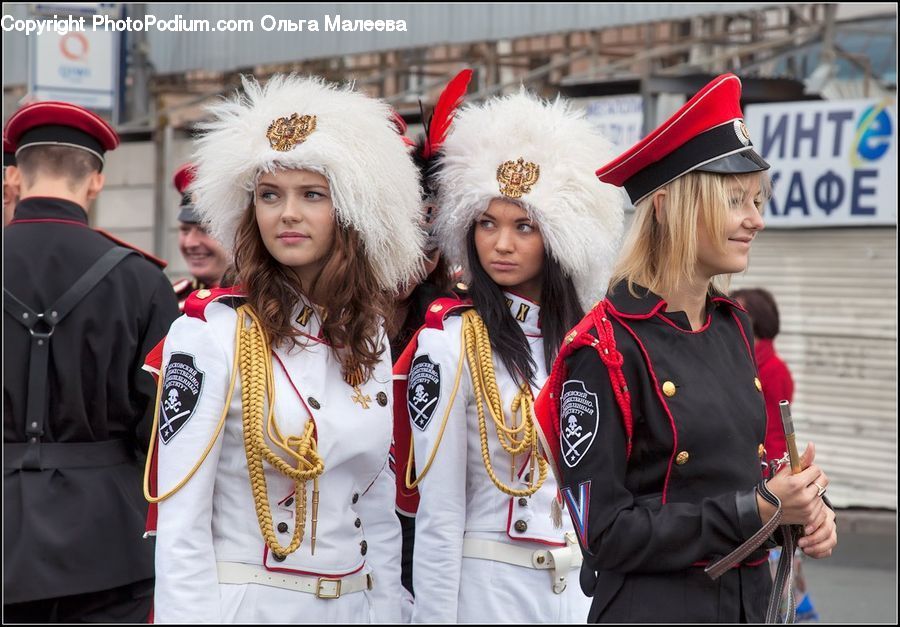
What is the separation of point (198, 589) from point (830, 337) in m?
9.80

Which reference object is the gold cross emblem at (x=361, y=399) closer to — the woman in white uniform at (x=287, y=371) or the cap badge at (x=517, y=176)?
the woman in white uniform at (x=287, y=371)

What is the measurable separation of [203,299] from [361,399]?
477 mm

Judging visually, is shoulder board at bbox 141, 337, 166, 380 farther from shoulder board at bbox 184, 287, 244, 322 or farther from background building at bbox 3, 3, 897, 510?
background building at bbox 3, 3, 897, 510

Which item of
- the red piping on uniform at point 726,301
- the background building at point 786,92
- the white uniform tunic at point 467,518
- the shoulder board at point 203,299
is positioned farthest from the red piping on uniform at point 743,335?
the background building at point 786,92

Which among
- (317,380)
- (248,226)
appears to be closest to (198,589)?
(317,380)

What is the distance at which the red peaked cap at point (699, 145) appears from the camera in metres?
3.08

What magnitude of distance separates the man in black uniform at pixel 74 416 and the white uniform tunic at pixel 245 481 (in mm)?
1322

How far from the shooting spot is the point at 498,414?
4.07 m

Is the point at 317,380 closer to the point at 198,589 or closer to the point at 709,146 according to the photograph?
the point at 198,589

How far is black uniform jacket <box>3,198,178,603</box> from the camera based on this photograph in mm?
4480

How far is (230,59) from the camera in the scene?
15.1m

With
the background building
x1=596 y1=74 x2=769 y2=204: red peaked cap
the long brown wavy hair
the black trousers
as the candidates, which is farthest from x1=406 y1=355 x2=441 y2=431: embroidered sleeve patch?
the background building

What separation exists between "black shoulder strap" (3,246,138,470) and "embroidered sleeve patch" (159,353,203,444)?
1388mm

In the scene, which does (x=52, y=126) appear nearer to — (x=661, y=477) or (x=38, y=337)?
(x=38, y=337)
